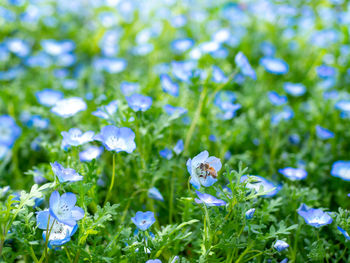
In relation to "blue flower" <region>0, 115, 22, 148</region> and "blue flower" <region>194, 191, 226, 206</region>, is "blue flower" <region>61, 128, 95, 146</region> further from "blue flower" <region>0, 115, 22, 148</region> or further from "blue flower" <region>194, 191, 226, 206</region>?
"blue flower" <region>0, 115, 22, 148</region>

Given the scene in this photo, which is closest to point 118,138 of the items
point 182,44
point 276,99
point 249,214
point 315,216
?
point 249,214

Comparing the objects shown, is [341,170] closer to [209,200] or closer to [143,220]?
[209,200]

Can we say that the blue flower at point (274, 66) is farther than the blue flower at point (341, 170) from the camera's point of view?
Yes

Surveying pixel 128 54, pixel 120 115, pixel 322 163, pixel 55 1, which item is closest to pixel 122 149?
pixel 120 115

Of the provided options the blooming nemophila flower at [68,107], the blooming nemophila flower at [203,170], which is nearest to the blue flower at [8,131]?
the blooming nemophila flower at [68,107]

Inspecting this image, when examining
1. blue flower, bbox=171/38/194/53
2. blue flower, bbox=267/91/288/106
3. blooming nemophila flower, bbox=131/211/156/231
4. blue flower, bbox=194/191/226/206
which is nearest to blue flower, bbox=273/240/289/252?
blue flower, bbox=194/191/226/206

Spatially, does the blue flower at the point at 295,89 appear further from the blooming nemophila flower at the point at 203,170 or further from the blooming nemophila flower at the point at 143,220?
the blooming nemophila flower at the point at 143,220
